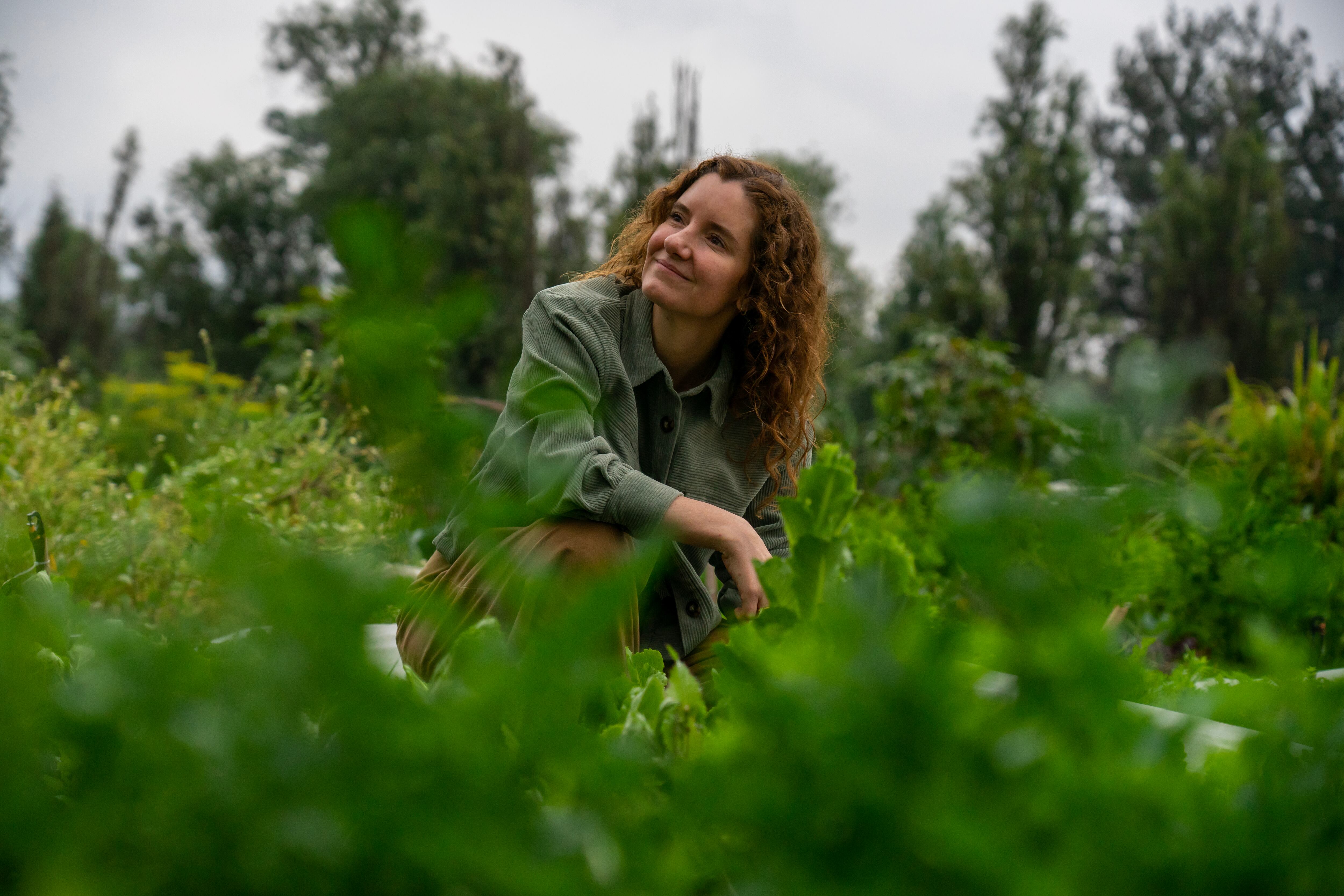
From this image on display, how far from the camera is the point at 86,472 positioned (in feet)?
10.7

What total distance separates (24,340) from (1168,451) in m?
16.9

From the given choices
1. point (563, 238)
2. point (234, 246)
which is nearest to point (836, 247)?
point (563, 238)

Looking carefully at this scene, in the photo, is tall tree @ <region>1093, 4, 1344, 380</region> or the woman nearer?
the woman

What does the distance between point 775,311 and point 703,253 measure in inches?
8.9

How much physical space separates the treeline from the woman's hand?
13.3ft

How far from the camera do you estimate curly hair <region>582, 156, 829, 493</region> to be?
81.4 inches

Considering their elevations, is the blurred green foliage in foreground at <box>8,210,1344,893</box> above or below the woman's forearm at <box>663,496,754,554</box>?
above

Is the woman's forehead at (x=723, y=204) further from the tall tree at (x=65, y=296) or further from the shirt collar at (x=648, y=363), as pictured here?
the tall tree at (x=65, y=296)

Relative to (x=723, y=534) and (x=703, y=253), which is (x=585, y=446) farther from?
(x=703, y=253)

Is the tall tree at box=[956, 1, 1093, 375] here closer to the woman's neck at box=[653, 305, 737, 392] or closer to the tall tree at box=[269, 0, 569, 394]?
the tall tree at box=[269, 0, 569, 394]

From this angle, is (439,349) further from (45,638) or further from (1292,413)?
(1292,413)

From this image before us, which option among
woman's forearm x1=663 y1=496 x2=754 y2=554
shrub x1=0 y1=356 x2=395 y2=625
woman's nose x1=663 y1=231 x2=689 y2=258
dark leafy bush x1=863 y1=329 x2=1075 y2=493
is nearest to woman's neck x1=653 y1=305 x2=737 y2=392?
woman's nose x1=663 y1=231 x2=689 y2=258

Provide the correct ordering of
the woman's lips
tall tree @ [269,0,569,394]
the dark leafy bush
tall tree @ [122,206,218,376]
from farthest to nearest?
tall tree @ [122,206,218,376] < tall tree @ [269,0,569,394] < the dark leafy bush < the woman's lips

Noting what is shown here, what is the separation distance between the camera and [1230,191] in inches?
717
